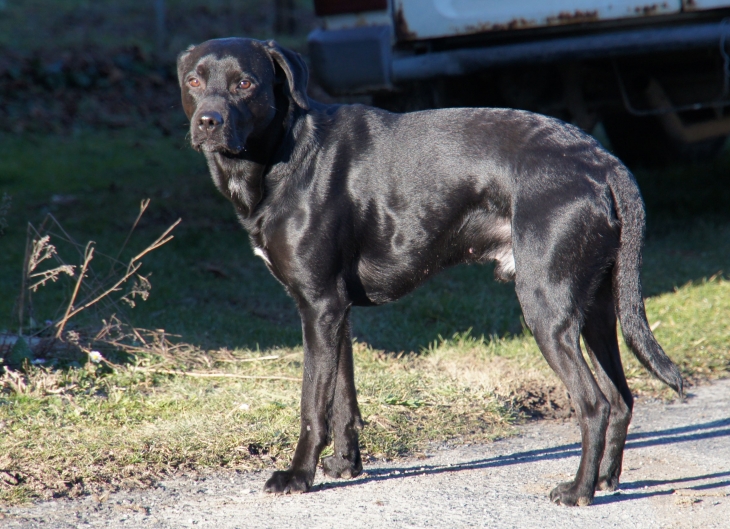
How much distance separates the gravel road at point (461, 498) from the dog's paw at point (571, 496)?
0.11 ft

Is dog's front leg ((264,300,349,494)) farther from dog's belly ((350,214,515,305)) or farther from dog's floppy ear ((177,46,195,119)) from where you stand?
dog's floppy ear ((177,46,195,119))

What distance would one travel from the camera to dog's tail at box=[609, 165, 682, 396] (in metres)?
2.96

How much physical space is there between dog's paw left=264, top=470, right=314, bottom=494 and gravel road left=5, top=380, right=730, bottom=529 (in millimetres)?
32

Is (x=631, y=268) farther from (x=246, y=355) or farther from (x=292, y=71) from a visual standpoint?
(x=246, y=355)

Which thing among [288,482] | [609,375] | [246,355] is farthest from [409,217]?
[246,355]

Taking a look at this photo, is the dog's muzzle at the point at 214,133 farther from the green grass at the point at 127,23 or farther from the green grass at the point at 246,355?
the green grass at the point at 127,23

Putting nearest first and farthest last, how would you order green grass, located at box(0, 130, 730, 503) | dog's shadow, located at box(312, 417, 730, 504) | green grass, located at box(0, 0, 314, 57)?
dog's shadow, located at box(312, 417, 730, 504) < green grass, located at box(0, 130, 730, 503) < green grass, located at box(0, 0, 314, 57)

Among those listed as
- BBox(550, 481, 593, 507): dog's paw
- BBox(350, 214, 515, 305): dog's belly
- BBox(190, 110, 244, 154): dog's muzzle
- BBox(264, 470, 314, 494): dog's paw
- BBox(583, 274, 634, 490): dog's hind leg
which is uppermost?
BBox(190, 110, 244, 154): dog's muzzle

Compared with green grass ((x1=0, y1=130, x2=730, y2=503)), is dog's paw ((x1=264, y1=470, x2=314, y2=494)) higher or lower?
higher

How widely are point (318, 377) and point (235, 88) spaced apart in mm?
1130

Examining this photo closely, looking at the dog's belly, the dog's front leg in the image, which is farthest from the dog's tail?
the dog's front leg

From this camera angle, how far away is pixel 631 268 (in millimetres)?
2990

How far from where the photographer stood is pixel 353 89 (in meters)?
4.80

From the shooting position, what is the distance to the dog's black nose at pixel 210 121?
2.97m
